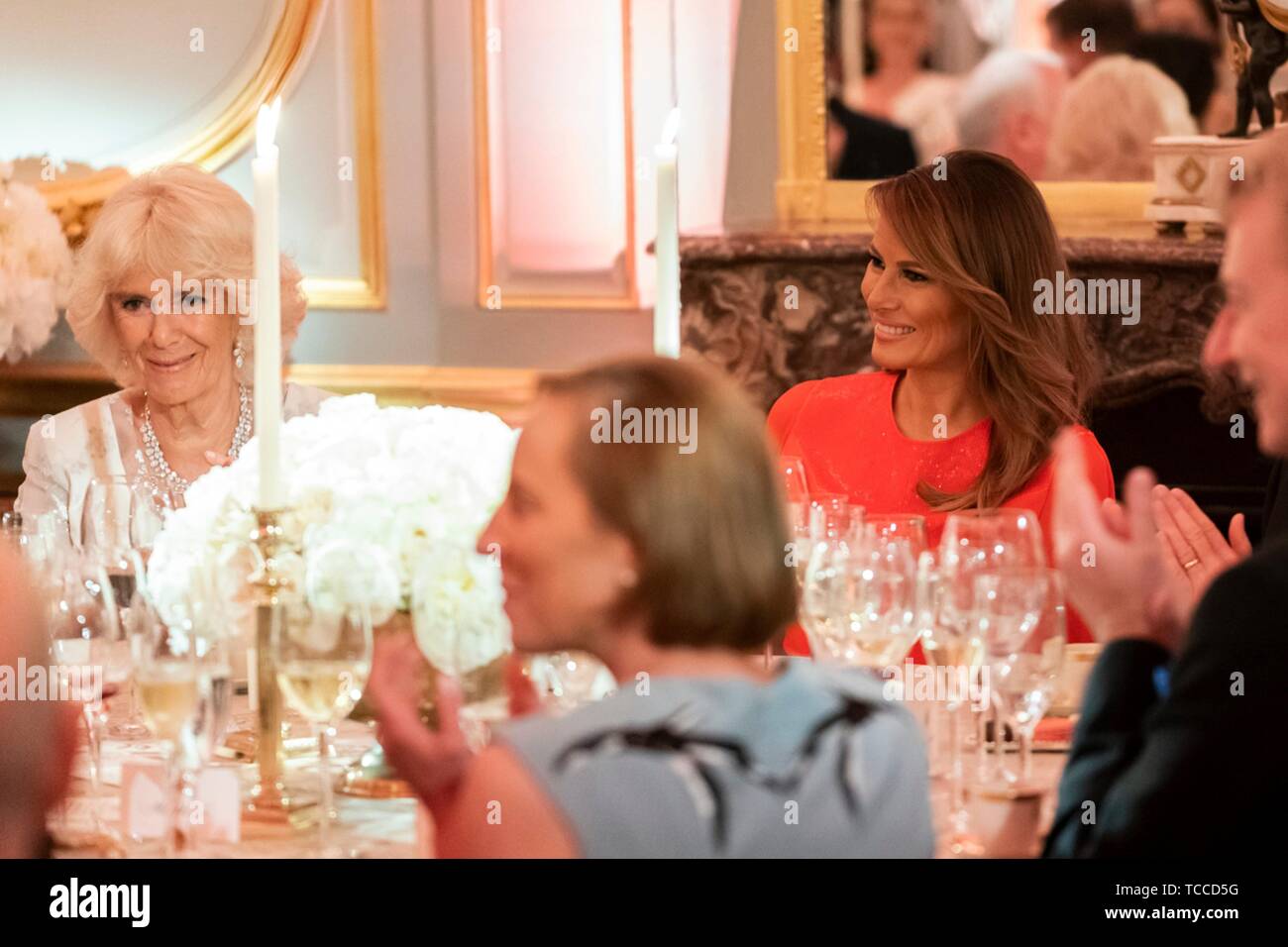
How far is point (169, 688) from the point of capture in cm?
143

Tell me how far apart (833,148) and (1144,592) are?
3.29 metres

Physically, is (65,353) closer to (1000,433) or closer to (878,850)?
(1000,433)

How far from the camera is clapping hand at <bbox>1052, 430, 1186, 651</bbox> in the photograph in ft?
4.42

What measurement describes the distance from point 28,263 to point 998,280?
6.82ft

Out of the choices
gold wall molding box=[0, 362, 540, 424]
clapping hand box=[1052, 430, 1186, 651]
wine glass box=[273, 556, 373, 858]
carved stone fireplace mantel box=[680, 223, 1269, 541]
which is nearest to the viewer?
clapping hand box=[1052, 430, 1186, 651]

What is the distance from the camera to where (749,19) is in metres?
4.53

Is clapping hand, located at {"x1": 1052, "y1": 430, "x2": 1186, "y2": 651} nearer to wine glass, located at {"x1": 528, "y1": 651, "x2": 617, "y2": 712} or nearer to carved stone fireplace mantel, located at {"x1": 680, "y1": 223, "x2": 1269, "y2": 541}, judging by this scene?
wine glass, located at {"x1": 528, "y1": 651, "x2": 617, "y2": 712}

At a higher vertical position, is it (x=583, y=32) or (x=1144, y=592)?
(x=583, y=32)

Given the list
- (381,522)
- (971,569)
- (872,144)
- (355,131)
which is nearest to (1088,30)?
(872,144)

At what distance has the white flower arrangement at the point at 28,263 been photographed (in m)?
3.63

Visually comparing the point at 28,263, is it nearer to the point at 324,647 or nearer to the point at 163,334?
the point at 163,334

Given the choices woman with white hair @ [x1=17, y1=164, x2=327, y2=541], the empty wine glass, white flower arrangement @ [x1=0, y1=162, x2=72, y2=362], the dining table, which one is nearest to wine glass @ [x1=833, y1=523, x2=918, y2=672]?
the dining table
